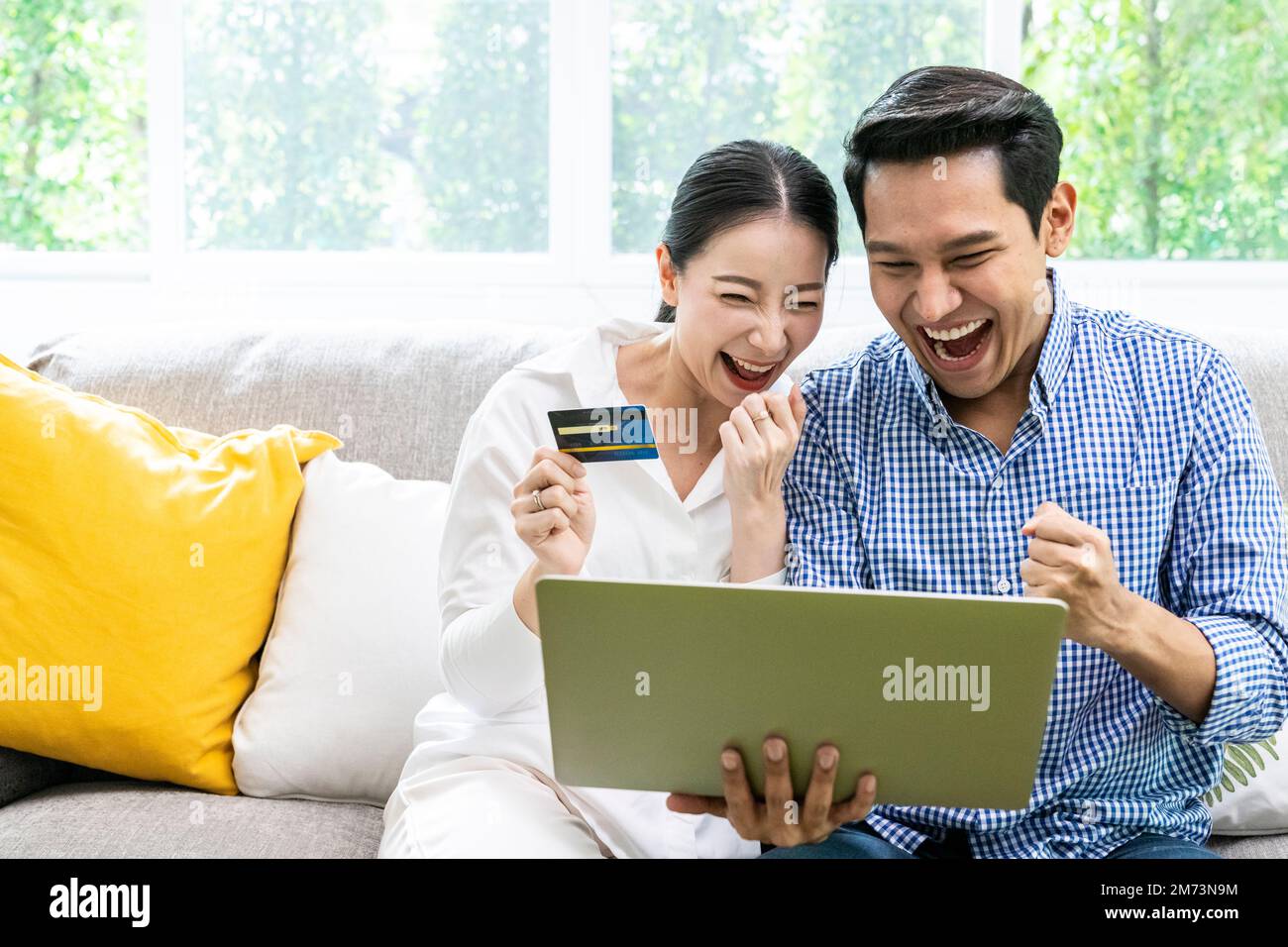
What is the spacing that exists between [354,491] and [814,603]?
988 mm

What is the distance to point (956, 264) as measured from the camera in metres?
1.44

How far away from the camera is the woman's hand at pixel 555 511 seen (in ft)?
4.59

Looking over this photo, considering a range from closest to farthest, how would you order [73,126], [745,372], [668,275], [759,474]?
[759,474]
[745,372]
[668,275]
[73,126]

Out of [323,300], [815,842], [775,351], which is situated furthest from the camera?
[323,300]

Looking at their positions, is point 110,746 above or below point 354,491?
below

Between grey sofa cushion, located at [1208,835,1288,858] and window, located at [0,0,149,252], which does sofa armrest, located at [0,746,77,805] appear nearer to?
window, located at [0,0,149,252]

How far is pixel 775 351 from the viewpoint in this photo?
1532 millimetres

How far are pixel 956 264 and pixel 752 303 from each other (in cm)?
25

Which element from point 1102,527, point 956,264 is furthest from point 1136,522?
point 956,264

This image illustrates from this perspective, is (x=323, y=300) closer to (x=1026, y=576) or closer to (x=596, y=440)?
(x=596, y=440)

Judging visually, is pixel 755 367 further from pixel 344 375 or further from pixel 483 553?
pixel 344 375

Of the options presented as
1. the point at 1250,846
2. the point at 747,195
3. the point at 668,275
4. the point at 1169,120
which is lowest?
the point at 1250,846

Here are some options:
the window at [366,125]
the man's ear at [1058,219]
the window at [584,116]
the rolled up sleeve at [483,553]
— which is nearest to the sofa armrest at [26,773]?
the rolled up sleeve at [483,553]
